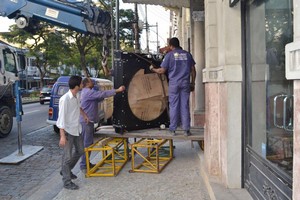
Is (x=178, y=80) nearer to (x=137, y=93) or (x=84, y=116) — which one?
(x=137, y=93)

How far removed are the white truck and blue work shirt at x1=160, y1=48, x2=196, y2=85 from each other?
Result: 7.31 meters

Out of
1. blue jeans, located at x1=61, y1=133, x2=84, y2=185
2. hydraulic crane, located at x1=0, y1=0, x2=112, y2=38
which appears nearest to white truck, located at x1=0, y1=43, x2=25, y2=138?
hydraulic crane, located at x1=0, y1=0, x2=112, y2=38

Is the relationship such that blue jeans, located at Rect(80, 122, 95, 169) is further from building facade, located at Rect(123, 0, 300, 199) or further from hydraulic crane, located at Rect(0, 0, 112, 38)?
hydraulic crane, located at Rect(0, 0, 112, 38)

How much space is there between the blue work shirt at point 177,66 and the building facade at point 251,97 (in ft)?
2.92

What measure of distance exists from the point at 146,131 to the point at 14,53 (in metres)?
7.83

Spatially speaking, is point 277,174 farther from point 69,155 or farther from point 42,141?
point 42,141

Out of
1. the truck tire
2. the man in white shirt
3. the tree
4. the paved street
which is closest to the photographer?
the man in white shirt

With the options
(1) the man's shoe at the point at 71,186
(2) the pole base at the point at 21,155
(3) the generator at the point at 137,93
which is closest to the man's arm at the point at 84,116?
(3) the generator at the point at 137,93

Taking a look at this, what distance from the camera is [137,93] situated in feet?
23.1

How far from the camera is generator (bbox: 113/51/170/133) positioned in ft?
22.8

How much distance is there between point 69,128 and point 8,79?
24.8ft

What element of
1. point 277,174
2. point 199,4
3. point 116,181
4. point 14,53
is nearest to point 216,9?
point 277,174

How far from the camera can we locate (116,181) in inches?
246

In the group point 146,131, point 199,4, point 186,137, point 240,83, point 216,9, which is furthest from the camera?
point 199,4
